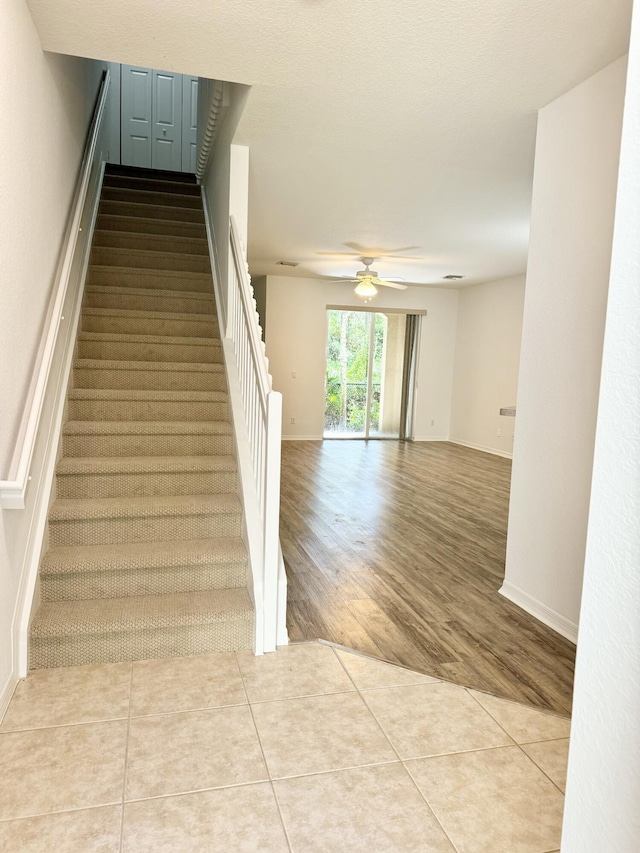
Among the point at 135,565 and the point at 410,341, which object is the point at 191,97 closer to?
the point at 410,341

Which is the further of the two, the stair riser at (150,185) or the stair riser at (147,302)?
the stair riser at (150,185)

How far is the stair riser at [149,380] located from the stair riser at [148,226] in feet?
6.36

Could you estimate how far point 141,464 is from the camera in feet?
10.3

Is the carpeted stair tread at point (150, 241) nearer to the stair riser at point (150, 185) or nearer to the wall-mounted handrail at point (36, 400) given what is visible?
the stair riser at point (150, 185)

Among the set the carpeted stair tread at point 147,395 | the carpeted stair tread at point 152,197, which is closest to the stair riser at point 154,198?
the carpeted stair tread at point 152,197

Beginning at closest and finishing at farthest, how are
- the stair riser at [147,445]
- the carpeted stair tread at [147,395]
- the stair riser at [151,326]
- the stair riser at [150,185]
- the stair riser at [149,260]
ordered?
1. the stair riser at [147,445]
2. the carpeted stair tread at [147,395]
3. the stair riser at [151,326]
4. the stair riser at [149,260]
5. the stair riser at [150,185]

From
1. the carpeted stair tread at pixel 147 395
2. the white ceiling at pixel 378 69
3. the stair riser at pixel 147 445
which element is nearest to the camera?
the white ceiling at pixel 378 69

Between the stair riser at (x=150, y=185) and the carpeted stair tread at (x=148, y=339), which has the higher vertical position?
the stair riser at (x=150, y=185)

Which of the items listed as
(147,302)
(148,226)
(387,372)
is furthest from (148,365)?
(387,372)

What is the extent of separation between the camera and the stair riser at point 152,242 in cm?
497

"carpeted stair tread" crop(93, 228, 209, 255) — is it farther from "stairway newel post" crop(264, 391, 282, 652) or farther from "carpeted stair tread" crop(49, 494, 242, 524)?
"stairway newel post" crop(264, 391, 282, 652)

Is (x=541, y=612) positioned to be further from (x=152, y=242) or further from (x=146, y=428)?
(x=152, y=242)

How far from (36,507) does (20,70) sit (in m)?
1.78

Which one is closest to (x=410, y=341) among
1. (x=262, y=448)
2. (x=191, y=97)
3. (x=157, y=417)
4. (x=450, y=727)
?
(x=191, y=97)
